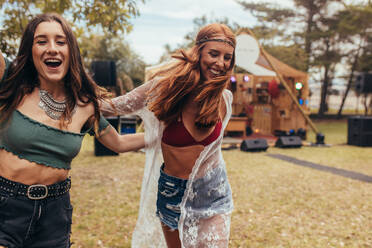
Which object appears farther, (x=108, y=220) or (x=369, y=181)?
(x=369, y=181)

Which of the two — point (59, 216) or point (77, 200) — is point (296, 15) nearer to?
point (77, 200)

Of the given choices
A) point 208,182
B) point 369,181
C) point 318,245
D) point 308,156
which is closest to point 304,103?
point 308,156

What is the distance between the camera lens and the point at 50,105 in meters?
1.74

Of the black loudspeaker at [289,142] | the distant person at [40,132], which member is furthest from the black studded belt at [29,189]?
the black loudspeaker at [289,142]

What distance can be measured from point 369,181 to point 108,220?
5953mm

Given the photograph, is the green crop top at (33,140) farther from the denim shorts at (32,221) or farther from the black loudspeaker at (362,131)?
the black loudspeaker at (362,131)

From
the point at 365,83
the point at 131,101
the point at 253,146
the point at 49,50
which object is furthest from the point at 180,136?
the point at 365,83

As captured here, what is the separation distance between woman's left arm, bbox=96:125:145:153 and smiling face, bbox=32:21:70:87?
0.57 m

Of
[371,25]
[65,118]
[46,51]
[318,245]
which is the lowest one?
[318,245]

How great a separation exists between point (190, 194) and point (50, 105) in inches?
42.0

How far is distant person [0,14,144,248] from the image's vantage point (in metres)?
1.57

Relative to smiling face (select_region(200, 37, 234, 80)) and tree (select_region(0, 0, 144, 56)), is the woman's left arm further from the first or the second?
tree (select_region(0, 0, 144, 56))

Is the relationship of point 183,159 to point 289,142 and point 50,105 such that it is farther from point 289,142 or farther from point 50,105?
point 289,142

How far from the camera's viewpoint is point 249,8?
30.7m
